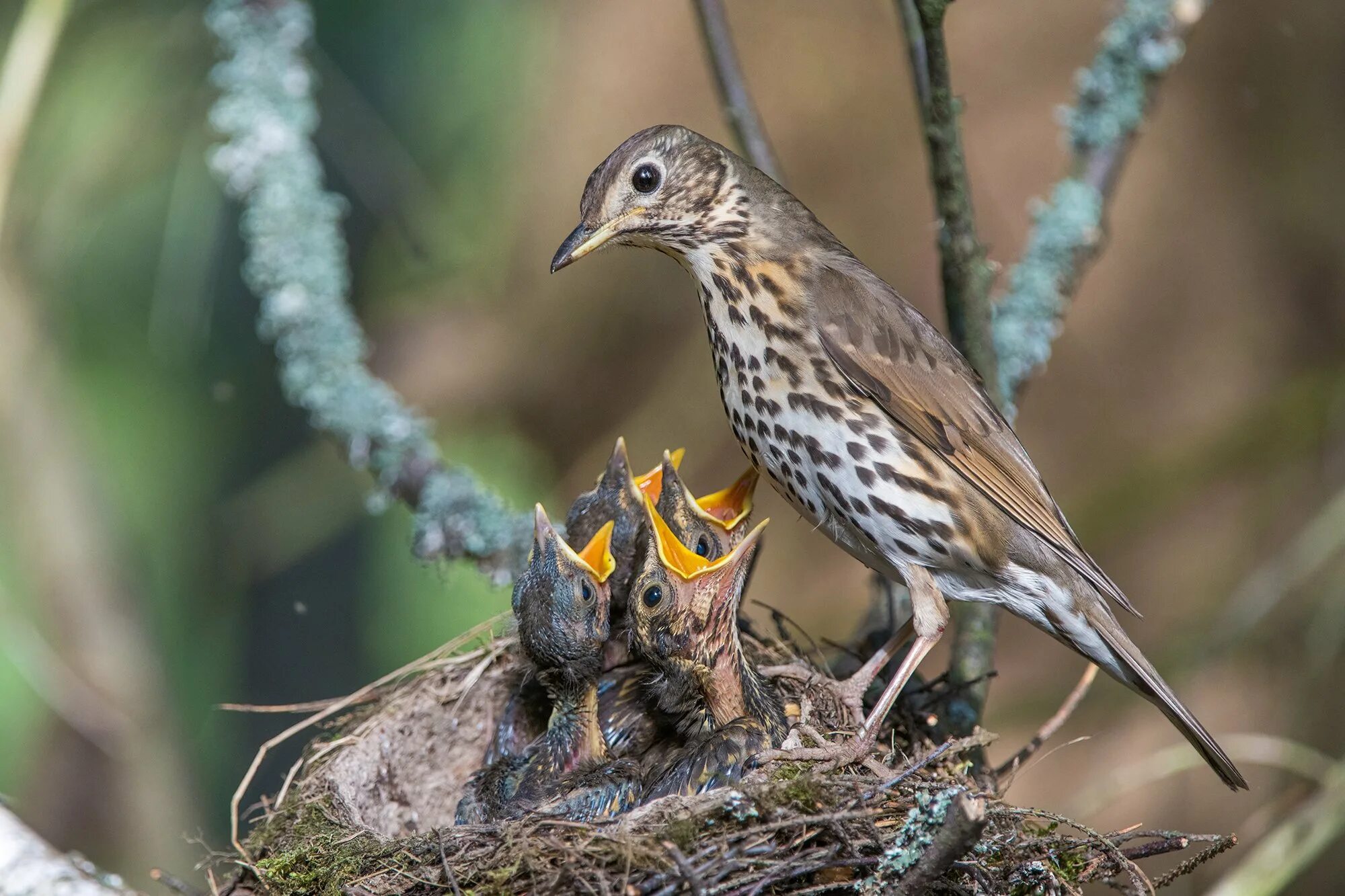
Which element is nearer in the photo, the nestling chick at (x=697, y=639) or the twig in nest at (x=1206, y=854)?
the twig in nest at (x=1206, y=854)

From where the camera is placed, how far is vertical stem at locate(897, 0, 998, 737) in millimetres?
1935

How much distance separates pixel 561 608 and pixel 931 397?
73cm

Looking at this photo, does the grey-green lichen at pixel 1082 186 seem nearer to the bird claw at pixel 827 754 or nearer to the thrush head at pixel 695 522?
the thrush head at pixel 695 522

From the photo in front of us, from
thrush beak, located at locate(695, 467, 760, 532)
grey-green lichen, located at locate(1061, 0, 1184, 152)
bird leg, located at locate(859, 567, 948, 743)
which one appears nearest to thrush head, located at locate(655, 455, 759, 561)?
thrush beak, located at locate(695, 467, 760, 532)

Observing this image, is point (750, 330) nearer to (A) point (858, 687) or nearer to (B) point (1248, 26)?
(A) point (858, 687)

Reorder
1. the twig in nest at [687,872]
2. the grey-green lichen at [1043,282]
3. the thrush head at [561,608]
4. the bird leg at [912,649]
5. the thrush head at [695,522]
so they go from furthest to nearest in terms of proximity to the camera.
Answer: the grey-green lichen at [1043,282]
the thrush head at [695,522]
the thrush head at [561,608]
the bird leg at [912,649]
the twig in nest at [687,872]

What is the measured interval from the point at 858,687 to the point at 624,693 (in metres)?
0.45

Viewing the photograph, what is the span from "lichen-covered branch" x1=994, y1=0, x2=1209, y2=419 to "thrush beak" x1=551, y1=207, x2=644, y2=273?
96cm

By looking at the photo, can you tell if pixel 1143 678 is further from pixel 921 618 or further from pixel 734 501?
pixel 734 501

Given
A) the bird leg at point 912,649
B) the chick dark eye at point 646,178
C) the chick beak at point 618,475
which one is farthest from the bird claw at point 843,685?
the chick dark eye at point 646,178

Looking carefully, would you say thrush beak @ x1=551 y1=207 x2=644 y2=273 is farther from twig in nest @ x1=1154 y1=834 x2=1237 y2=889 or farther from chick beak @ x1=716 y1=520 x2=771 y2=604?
twig in nest @ x1=1154 y1=834 x2=1237 y2=889

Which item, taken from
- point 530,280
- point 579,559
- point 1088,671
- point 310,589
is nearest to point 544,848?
point 579,559

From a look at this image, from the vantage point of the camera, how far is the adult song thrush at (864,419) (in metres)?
1.89

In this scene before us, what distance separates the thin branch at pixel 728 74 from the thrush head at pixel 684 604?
102 centimetres
